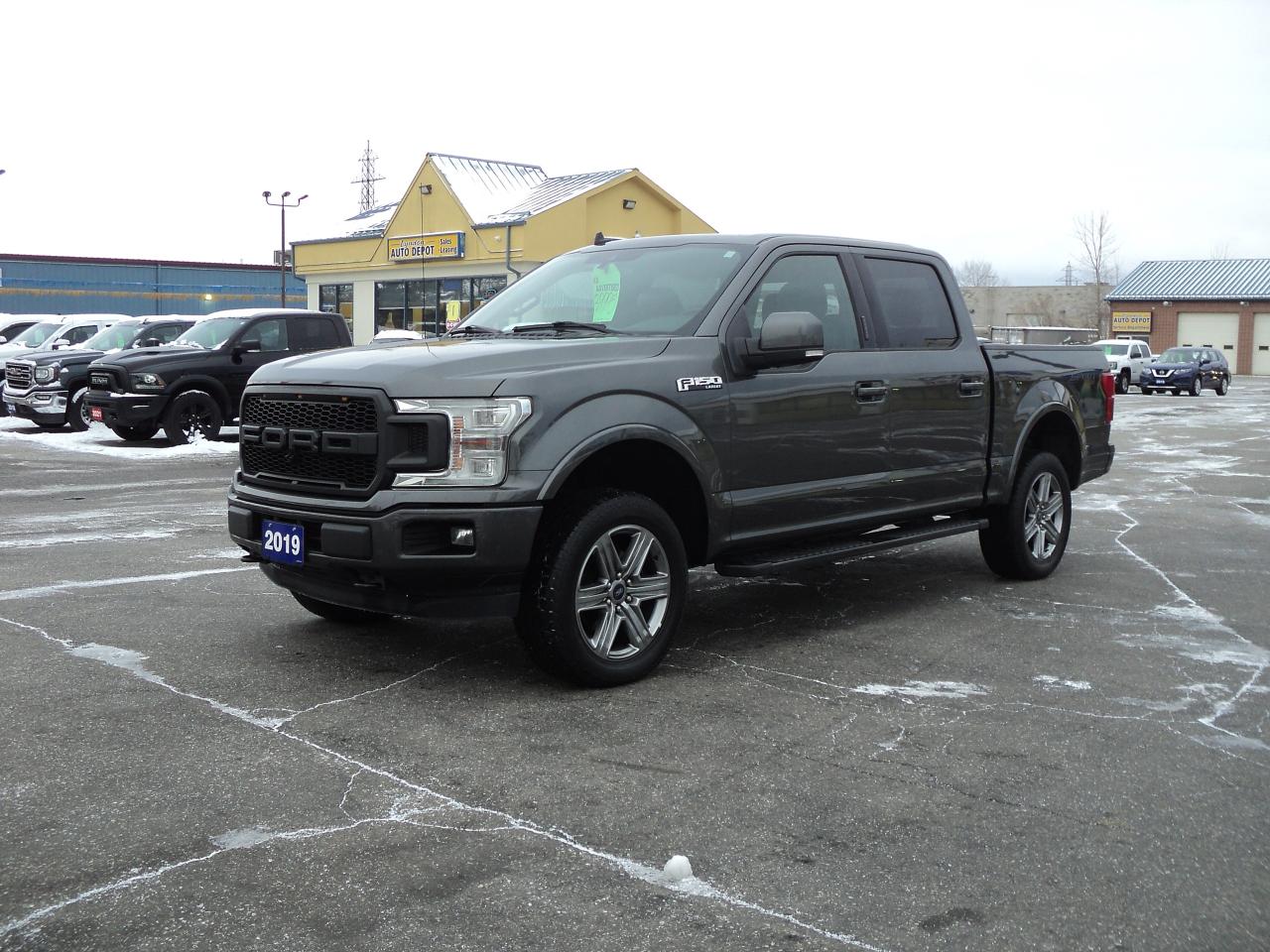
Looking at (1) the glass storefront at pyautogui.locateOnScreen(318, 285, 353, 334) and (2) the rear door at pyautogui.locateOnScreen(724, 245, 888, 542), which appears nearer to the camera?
(2) the rear door at pyautogui.locateOnScreen(724, 245, 888, 542)

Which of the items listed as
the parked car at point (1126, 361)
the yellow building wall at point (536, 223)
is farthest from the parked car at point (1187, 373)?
the yellow building wall at point (536, 223)

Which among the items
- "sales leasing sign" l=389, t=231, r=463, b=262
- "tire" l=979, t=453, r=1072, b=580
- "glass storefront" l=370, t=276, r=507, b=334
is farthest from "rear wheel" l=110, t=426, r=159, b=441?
"sales leasing sign" l=389, t=231, r=463, b=262

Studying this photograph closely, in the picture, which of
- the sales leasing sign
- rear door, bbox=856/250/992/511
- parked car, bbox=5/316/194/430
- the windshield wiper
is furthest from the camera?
the sales leasing sign

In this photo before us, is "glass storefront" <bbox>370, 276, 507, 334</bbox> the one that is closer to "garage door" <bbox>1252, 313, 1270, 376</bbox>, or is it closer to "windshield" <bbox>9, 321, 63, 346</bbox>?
"windshield" <bbox>9, 321, 63, 346</bbox>

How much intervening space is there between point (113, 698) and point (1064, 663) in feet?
13.3

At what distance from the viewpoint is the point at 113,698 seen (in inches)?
195

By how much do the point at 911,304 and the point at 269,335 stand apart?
12.8m

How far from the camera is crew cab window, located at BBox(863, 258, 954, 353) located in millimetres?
6832

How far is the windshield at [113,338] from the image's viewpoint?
2131cm

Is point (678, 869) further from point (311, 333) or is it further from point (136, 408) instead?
point (311, 333)

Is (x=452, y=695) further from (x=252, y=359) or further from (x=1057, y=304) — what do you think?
(x=1057, y=304)

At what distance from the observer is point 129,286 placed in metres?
65.9

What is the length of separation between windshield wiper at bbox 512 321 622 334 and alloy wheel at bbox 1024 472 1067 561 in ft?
10.3

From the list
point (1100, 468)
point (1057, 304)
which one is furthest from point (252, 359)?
point (1057, 304)
